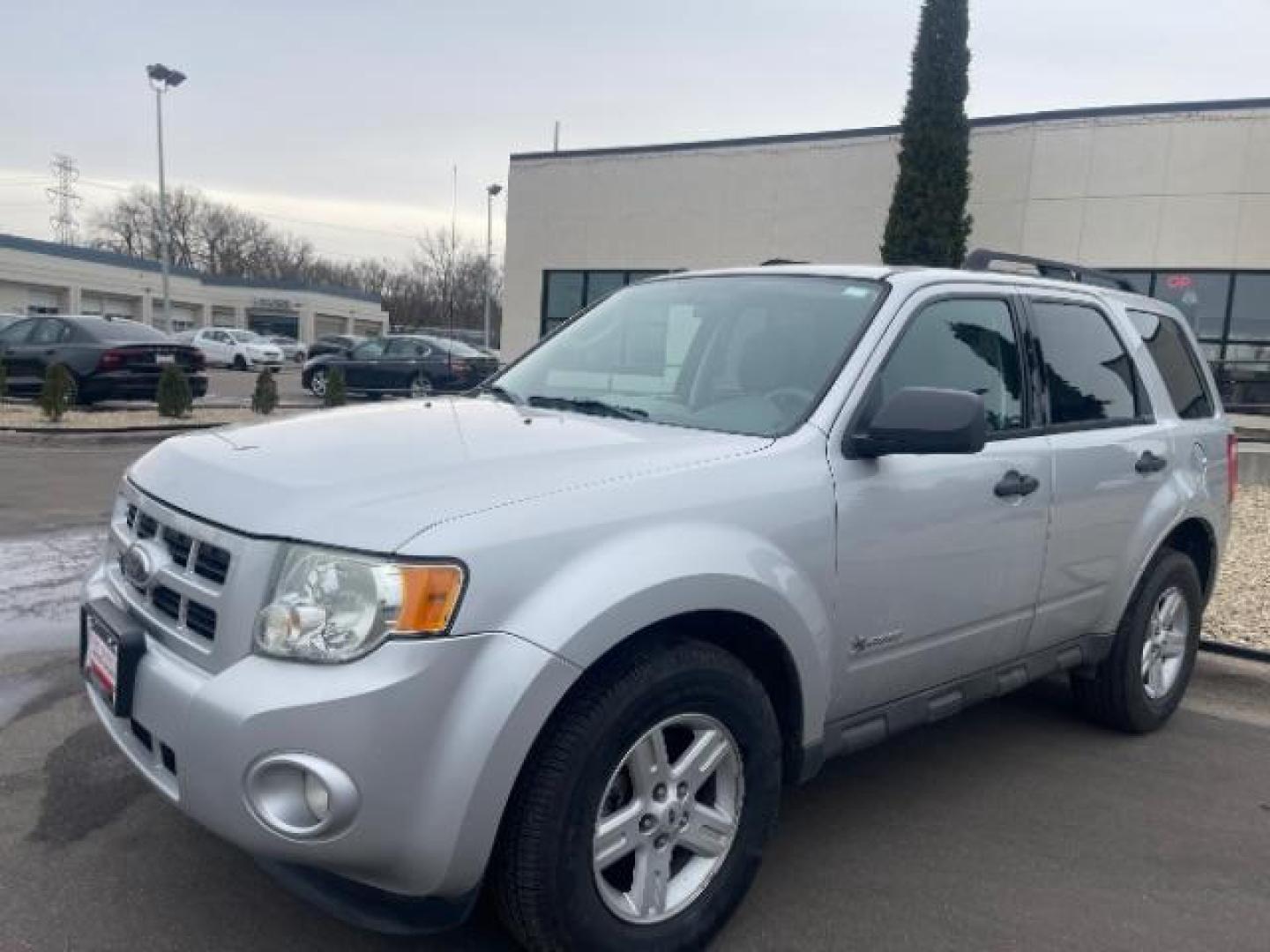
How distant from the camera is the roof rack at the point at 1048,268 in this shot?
4.38 meters

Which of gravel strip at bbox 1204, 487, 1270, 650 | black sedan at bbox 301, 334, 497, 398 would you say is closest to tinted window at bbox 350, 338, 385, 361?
black sedan at bbox 301, 334, 497, 398

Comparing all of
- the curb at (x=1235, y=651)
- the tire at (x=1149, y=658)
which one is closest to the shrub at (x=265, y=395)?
the curb at (x=1235, y=651)

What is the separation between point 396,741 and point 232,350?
129 ft

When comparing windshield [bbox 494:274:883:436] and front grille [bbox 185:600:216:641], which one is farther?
windshield [bbox 494:274:883:436]

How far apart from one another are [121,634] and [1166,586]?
4.06 m

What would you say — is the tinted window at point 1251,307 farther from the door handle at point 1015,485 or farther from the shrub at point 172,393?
the shrub at point 172,393

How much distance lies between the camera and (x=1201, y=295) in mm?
16609

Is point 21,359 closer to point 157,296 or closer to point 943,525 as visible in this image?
point 943,525

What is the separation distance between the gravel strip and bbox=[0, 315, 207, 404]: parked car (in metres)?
14.4

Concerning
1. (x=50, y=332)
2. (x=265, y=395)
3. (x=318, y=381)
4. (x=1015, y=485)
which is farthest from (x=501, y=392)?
(x=318, y=381)

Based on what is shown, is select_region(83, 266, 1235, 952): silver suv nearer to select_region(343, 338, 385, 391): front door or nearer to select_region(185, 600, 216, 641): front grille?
select_region(185, 600, 216, 641): front grille

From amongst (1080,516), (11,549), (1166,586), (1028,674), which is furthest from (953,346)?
(11,549)

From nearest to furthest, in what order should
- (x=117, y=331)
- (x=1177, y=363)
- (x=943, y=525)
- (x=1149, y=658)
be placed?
1. (x=943, y=525)
2. (x=1149, y=658)
3. (x=1177, y=363)
4. (x=117, y=331)

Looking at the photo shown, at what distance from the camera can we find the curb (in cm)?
548
